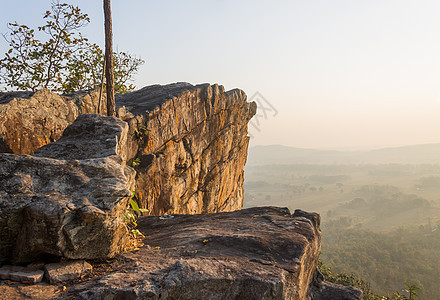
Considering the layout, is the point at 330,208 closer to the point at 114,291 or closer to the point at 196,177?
the point at 196,177

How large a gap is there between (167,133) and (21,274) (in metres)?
14.9

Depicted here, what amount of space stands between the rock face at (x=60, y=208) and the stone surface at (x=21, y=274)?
0.37 meters

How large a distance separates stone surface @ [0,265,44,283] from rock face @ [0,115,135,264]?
370mm

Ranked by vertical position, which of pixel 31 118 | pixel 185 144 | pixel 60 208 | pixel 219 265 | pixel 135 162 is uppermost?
pixel 31 118

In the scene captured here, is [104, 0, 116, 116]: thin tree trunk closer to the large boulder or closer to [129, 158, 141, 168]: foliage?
[129, 158, 141, 168]: foliage

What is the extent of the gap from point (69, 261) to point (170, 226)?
4.92m

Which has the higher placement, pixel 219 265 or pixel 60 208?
pixel 60 208

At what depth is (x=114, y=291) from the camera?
5.38m

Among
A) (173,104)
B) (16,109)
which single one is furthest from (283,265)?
(173,104)

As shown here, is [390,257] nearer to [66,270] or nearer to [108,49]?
[108,49]

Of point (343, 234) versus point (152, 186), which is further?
point (343, 234)

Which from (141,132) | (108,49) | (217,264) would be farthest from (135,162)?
(217,264)

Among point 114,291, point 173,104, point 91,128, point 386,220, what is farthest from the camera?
point 386,220

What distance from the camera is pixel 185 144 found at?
22.2 m
